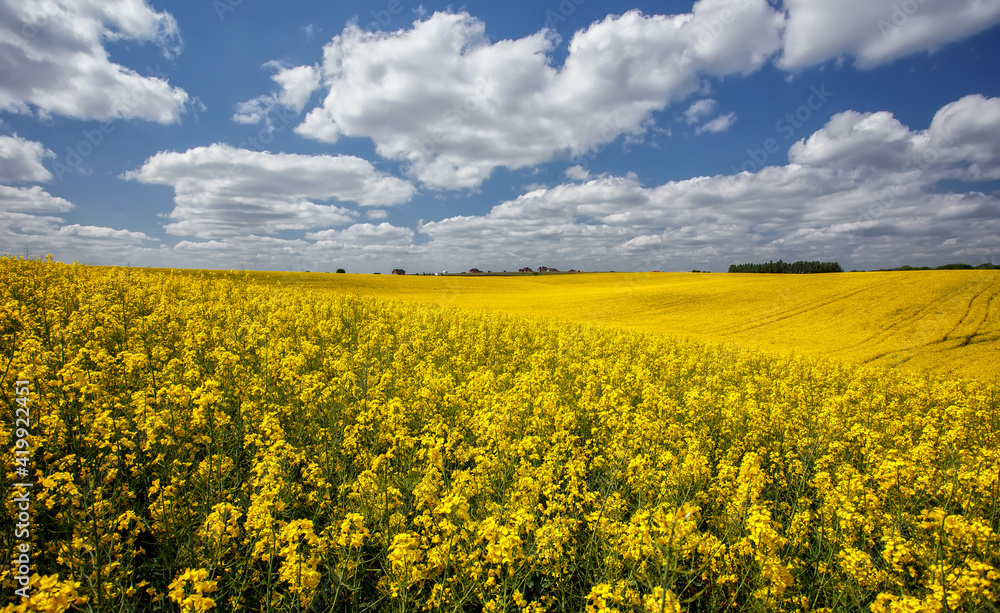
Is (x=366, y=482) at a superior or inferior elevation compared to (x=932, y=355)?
superior

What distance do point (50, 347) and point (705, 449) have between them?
28.4 feet

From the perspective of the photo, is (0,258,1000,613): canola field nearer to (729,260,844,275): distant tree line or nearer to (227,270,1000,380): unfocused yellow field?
(227,270,1000,380): unfocused yellow field

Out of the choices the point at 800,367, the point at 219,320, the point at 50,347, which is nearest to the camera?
the point at 50,347

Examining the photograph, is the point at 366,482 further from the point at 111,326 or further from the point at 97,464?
the point at 111,326

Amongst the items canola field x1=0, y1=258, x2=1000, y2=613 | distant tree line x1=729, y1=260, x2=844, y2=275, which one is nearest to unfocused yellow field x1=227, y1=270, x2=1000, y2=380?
canola field x1=0, y1=258, x2=1000, y2=613

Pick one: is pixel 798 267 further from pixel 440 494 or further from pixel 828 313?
pixel 440 494

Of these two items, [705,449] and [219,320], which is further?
[219,320]

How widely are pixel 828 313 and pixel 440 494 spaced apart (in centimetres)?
2929

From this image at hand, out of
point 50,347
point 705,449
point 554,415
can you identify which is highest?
point 50,347

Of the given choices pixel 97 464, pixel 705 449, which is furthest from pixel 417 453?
pixel 705 449

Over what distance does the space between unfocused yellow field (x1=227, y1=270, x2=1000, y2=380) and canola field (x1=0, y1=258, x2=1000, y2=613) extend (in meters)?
12.6

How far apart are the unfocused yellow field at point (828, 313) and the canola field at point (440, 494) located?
41.3 feet

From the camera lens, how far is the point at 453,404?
544 centimetres

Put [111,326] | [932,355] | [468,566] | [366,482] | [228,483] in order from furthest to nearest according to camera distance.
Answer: [932,355] < [111,326] < [228,483] < [366,482] < [468,566]
